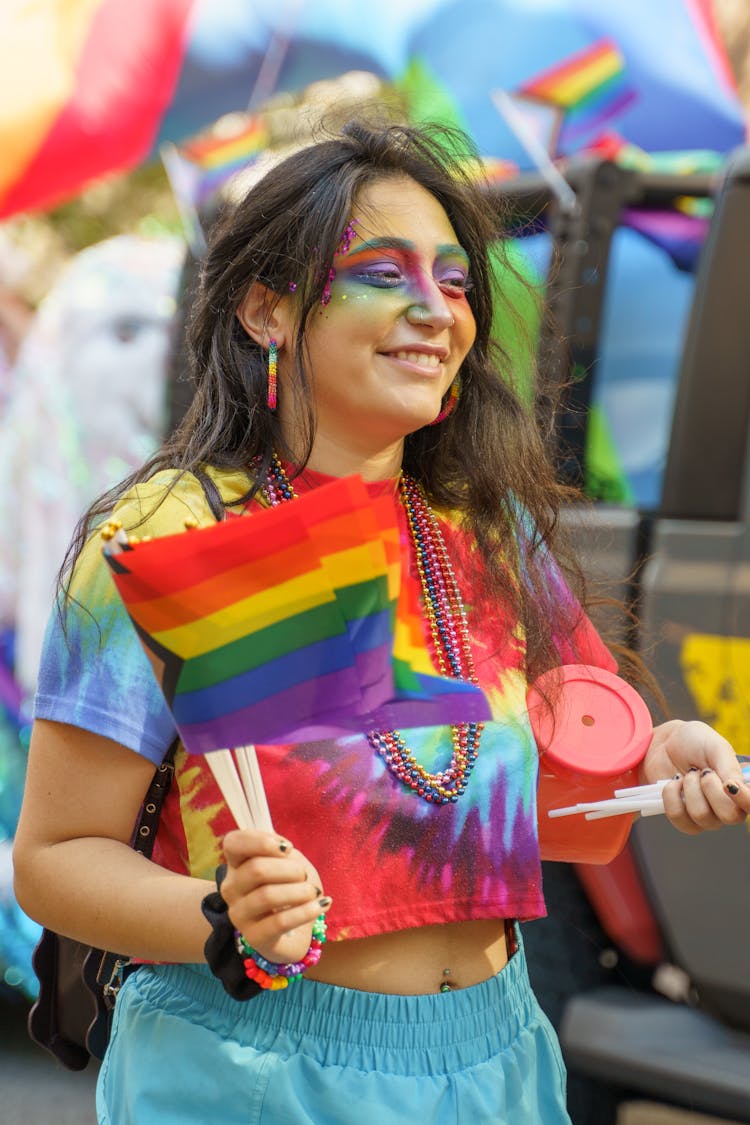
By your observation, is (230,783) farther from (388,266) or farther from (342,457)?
(388,266)

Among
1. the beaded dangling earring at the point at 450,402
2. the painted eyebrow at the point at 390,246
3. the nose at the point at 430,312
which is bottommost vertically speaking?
the beaded dangling earring at the point at 450,402

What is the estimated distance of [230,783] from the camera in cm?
144

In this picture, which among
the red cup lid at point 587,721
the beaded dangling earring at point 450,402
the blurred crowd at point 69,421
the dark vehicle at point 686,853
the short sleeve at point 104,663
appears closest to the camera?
the short sleeve at point 104,663

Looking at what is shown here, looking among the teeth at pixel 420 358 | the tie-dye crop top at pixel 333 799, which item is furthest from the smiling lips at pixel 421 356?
the tie-dye crop top at pixel 333 799

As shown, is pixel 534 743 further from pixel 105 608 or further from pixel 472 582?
pixel 105 608

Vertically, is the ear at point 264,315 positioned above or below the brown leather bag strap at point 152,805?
above

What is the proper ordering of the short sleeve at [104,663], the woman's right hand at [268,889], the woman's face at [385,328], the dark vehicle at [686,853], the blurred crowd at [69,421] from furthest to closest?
the blurred crowd at [69,421] < the dark vehicle at [686,853] < the woman's face at [385,328] < the short sleeve at [104,663] < the woman's right hand at [268,889]

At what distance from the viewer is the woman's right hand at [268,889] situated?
1364 mm

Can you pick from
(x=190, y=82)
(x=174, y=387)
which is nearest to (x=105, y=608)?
(x=174, y=387)

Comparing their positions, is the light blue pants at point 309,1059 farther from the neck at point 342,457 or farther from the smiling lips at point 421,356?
the smiling lips at point 421,356

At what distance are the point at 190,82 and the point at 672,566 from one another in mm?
3406

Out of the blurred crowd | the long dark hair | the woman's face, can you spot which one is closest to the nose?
the woman's face

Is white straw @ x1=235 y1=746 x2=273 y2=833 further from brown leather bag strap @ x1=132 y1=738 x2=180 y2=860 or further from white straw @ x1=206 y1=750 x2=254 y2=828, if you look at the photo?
brown leather bag strap @ x1=132 y1=738 x2=180 y2=860

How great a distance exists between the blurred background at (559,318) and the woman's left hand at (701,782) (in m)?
0.57
